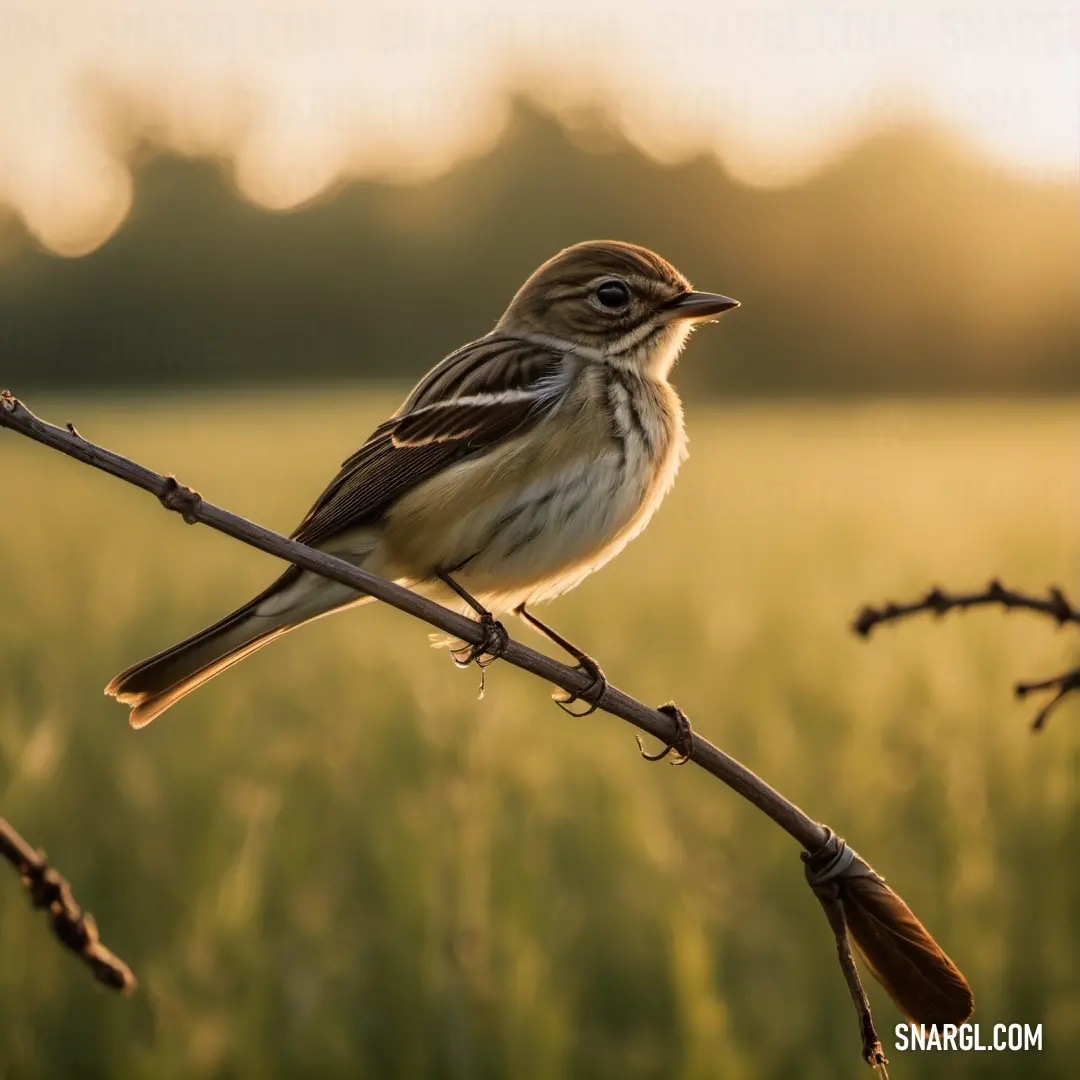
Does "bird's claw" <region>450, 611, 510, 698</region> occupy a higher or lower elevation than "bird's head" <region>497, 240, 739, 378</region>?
lower

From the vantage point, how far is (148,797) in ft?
16.8

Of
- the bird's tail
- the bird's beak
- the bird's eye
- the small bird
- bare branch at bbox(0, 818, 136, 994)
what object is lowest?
bare branch at bbox(0, 818, 136, 994)

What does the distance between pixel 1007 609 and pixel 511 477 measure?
6.43 feet

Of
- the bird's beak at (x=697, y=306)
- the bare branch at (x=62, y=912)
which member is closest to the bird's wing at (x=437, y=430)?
the bird's beak at (x=697, y=306)

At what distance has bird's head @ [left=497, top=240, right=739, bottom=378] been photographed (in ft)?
12.5

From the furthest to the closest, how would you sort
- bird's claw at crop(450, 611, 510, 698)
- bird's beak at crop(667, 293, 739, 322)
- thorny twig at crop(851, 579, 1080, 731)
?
bird's beak at crop(667, 293, 739, 322) → bird's claw at crop(450, 611, 510, 698) → thorny twig at crop(851, 579, 1080, 731)

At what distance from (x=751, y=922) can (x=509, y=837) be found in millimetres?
983

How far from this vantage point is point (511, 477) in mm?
3422

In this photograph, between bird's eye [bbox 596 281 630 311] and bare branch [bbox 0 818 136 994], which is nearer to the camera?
bare branch [bbox 0 818 136 994]

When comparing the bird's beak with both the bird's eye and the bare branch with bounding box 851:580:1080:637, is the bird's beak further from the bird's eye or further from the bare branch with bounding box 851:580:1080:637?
the bare branch with bounding box 851:580:1080:637

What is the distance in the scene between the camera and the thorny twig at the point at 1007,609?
4.83 ft

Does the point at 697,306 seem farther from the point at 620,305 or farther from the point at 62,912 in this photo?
the point at 62,912

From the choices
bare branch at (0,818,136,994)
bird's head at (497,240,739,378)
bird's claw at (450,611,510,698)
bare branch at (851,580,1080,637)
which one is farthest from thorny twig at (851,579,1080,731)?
bird's head at (497,240,739,378)

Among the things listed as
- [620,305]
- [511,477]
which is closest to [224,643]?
[511,477]
